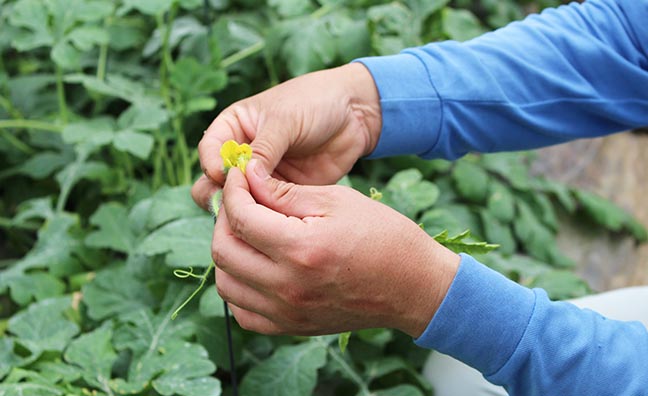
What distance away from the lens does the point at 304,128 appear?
1.04 m

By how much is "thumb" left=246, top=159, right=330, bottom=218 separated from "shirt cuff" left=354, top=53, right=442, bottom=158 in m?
0.36

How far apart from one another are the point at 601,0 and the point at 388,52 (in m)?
0.52

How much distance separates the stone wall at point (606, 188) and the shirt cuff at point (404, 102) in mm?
1189

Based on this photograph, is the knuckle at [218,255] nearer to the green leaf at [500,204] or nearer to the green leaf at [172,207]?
the green leaf at [172,207]

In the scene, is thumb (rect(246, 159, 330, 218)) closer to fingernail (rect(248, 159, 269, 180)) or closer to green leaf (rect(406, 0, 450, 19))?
fingernail (rect(248, 159, 269, 180))

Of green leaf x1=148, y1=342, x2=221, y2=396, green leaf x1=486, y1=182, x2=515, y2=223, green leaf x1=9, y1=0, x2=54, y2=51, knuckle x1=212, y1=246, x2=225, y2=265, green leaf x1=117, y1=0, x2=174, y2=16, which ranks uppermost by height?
knuckle x1=212, y1=246, x2=225, y2=265

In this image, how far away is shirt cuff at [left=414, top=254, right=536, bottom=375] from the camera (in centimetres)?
85

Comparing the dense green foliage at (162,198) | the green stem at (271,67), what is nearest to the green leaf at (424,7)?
the dense green foliage at (162,198)

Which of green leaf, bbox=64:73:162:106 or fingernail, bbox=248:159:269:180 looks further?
green leaf, bbox=64:73:162:106

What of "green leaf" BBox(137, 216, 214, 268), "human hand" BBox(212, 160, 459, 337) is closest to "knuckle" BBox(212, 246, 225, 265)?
"human hand" BBox(212, 160, 459, 337)

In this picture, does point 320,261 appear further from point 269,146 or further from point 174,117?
point 174,117

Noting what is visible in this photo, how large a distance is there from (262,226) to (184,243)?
515mm

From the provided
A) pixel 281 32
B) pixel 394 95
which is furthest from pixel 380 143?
pixel 281 32

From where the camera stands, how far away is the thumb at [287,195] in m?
0.81
